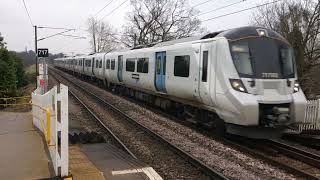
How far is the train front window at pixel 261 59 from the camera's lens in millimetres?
10844

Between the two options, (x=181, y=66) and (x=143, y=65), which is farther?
(x=143, y=65)

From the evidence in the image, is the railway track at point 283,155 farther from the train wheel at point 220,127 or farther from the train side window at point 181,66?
the train side window at point 181,66

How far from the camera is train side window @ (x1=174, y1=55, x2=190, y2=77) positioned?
1343 centimetres

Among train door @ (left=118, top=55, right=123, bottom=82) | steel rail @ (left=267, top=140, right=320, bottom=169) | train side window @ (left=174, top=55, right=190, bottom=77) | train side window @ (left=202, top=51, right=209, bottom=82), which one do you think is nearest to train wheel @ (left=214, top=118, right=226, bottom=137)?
train side window @ (left=202, top=51, right=209, bottom=82)

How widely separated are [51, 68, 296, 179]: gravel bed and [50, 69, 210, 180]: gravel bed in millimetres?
414

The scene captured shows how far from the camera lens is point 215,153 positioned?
994cm

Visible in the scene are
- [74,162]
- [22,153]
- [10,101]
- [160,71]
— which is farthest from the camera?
[10,101]

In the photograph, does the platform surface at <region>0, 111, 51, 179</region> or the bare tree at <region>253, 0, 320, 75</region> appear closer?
the platform surface at <region>0, 111, 51, 179</region>

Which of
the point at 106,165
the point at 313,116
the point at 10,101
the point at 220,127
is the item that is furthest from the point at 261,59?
the point at 10,101

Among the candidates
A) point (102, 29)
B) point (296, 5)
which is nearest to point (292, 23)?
point (296, 5)

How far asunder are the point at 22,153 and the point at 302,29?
98.8ft

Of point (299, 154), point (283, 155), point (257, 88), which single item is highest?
point (257, 88)

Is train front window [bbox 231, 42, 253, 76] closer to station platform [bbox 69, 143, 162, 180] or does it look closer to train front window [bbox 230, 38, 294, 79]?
train front window [bbox 230, 38, 294, 79]

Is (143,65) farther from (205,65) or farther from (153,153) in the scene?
(153,153)
